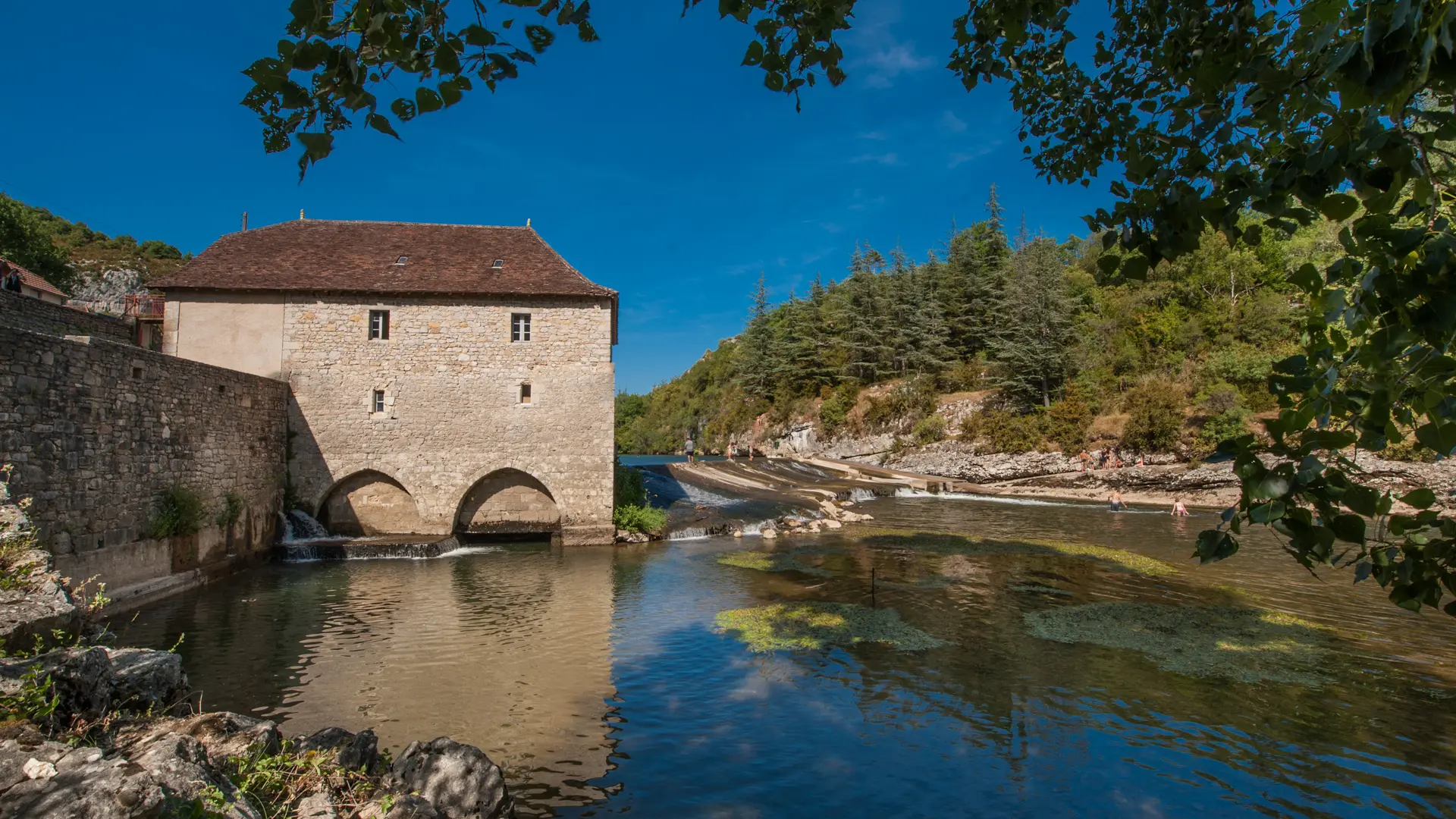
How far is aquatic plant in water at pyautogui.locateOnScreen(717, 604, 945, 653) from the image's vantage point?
9.40 meters

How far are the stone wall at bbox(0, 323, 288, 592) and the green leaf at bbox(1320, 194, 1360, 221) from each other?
13267 mm

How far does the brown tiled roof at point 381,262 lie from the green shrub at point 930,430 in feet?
80.7

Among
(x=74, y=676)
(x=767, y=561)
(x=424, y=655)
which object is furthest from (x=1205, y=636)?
(x=74, y=676)

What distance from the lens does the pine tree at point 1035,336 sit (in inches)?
1417

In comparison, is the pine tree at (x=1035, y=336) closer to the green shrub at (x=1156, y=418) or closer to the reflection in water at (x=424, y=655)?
the green shrub at (x=1156, y=418)

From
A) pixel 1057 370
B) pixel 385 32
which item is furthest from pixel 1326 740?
pixel 1057 370

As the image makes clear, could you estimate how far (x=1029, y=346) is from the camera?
3625 centimetres

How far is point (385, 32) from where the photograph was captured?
90.2 inches

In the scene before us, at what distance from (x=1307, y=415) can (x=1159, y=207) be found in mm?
854

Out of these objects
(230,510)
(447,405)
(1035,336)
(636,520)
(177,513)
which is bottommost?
(636,520)

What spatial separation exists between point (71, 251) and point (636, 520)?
166 ft

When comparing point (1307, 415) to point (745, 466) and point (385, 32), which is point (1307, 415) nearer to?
point (385, 32)

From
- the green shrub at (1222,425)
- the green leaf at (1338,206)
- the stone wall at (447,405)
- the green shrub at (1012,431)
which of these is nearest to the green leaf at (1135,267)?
the green leaf at (1338,206)

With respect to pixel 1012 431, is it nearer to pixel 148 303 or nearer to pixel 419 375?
pixel 419 375
